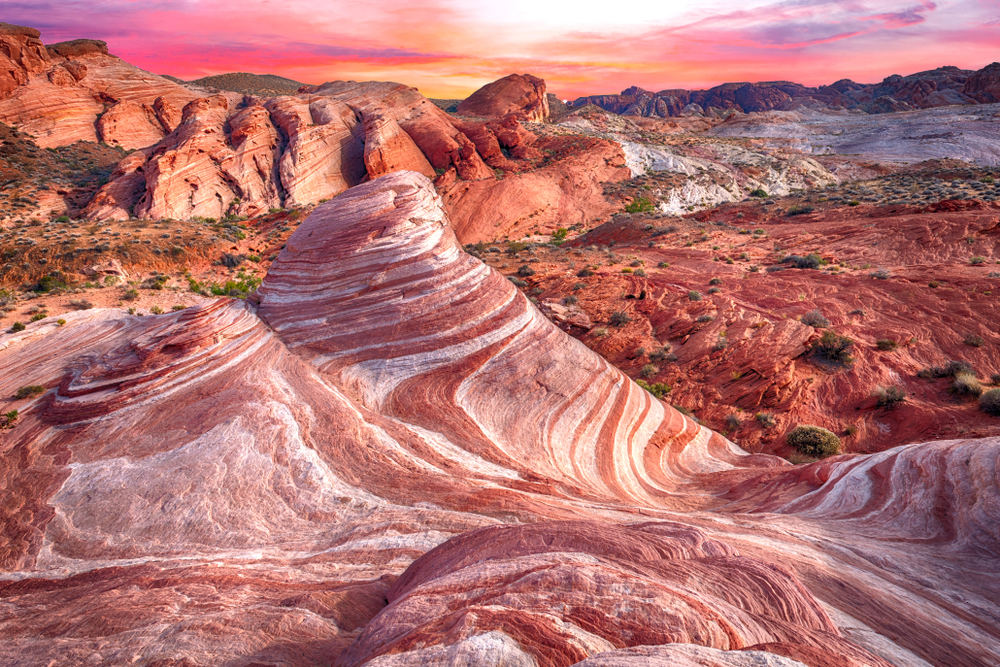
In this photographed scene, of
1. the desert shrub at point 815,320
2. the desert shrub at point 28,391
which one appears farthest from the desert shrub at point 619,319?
the desert shrub at point 28,391

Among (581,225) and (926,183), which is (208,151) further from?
(926,183)

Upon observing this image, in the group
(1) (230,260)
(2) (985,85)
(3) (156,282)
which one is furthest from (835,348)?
(2) (985,85)

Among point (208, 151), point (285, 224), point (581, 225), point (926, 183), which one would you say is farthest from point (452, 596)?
point (926, 183)

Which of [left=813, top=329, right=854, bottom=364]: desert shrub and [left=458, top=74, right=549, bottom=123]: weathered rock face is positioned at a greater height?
[left=458, top=74, right=549, bottom=123]: weathered rock face

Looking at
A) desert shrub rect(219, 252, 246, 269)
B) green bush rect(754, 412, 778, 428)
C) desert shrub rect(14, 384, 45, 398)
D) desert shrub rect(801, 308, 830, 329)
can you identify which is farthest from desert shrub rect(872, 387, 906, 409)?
desert shrub rect(219, 252, 246, 269)

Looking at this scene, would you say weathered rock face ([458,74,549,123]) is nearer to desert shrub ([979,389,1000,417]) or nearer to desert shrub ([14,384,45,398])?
desert shrub ([979,389,1000,417])

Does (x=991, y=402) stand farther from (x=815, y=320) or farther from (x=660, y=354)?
(x=660, y=354)
